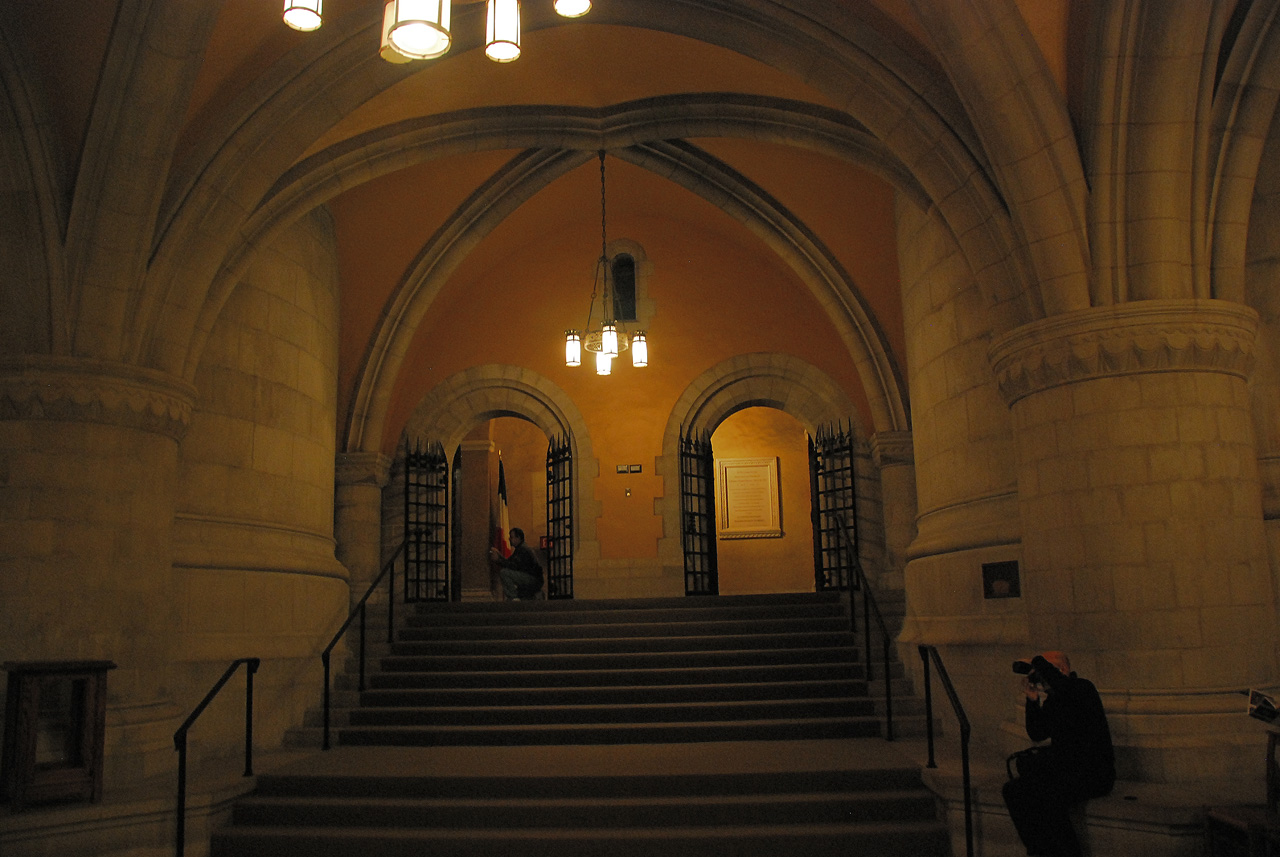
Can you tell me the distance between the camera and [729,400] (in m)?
12.6

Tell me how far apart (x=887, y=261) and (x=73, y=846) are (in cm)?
802

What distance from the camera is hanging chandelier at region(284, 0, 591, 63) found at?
3.75 metres

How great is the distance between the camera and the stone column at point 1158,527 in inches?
221

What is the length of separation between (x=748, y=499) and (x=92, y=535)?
10908 mm

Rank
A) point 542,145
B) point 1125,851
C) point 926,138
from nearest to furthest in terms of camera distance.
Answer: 1. point 1125,851
2. point 926,138
3. point 542,145

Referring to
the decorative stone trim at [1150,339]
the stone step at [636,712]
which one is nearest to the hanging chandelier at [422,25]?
the decorative stone trim at [1150,339]

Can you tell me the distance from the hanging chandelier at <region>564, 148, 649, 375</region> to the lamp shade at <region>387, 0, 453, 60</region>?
5.75 meters

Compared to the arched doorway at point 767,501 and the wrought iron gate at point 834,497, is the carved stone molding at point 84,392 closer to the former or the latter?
the wrought iron gate at point 834,497

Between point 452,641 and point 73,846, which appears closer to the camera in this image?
point 73,846

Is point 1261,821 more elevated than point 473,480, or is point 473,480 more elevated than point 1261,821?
point 473,480

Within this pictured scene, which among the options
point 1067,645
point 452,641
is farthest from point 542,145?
point 1067,645

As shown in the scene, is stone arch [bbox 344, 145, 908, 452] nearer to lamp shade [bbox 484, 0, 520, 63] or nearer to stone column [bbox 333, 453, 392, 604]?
stone column [bbox 333, 453, 392, 604]

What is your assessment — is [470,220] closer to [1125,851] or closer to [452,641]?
[452,641]

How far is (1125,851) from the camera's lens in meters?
5.02
